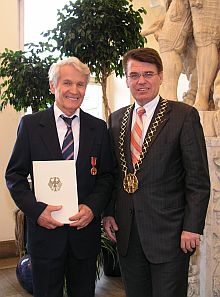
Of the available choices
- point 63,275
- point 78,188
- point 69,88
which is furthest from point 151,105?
point 63,275

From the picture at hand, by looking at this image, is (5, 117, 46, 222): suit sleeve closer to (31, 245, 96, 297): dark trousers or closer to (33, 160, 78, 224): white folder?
(33, 160, 78, 224): white folder

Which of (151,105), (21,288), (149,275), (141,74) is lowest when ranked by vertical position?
(21,288)

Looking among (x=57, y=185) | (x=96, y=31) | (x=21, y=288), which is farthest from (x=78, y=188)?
(x=21, y=288)

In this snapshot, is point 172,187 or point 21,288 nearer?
point 172,187

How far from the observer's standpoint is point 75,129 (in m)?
1.62

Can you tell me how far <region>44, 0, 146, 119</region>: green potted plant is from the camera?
272 centimetres

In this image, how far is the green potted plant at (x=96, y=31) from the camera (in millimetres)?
2717

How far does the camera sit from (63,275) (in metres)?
1.58

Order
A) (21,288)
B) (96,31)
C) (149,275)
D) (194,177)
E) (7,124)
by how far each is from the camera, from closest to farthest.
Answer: (194,177)
(149,275)
(96,31)
(21,288)
(7,124)

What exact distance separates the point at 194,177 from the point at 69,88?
577 mm

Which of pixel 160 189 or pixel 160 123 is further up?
pixel 160 123

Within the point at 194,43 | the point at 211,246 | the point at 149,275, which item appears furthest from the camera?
the point at 194,43

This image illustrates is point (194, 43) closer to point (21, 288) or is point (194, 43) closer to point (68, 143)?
point (68, 143)

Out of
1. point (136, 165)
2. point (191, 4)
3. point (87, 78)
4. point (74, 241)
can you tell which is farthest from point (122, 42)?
point (74, 241)
